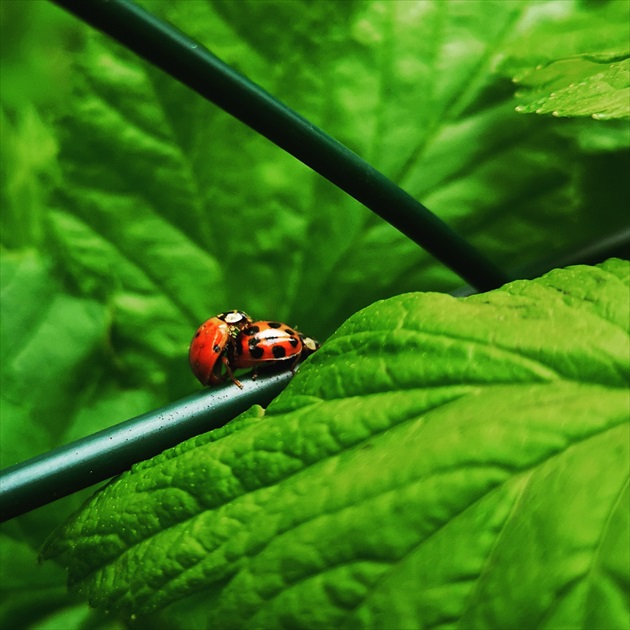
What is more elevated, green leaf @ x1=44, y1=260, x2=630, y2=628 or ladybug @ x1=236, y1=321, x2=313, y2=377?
ladybug @ x1=236, y1=321, x2=313, y2=377

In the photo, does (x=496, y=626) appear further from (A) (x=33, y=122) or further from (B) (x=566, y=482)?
(A) (x=33, y=122)

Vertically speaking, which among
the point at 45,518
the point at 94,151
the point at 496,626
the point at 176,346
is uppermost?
the point at 94,151

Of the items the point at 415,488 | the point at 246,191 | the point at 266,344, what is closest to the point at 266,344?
the point at 266,344

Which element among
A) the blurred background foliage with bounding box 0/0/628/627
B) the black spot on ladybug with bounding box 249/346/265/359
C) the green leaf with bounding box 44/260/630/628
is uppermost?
the blurred background foliage with bounding box 0/0/628/627

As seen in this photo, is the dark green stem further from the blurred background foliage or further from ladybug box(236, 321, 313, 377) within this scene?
the blurred background foliage

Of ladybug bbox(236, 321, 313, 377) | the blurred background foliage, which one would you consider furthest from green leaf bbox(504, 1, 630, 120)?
ladybug bbox(236, 321, 313, 377)

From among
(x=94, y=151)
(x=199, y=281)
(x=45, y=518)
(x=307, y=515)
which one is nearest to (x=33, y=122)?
(x=94, y=151)
